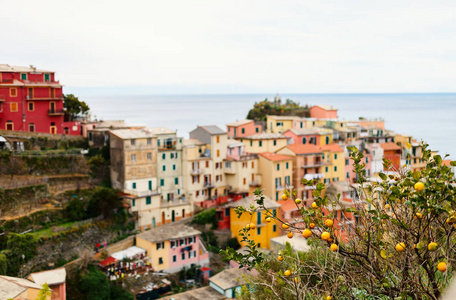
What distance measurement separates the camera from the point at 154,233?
31.2 metres

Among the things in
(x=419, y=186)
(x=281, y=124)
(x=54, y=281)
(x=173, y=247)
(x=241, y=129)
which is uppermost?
(x=419, y=186)

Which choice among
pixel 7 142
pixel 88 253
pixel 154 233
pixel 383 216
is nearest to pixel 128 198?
pixel 154 233

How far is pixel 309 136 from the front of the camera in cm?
4488

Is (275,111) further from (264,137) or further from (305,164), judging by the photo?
(305,164)

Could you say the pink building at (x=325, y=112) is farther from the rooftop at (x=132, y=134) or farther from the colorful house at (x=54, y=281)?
the colorful house at (x=54, y=281)


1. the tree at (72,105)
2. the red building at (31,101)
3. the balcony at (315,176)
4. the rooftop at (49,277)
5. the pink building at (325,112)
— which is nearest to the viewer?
the rooftop at (49,277)

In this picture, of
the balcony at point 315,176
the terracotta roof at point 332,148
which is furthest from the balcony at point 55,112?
the terracotta roof at point 332,148

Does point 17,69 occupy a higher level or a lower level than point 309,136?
higher

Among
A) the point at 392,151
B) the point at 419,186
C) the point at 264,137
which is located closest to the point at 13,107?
the point at 264,137

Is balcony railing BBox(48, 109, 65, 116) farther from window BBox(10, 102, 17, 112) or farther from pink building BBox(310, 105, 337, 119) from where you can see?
pink building BBox(310, 105, 337, 119)

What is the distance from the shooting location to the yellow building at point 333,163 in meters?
42.0

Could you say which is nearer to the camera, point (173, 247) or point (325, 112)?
point (173, 247)

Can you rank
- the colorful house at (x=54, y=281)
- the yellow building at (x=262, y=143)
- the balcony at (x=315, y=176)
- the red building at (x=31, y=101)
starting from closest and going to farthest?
the colorful house at (x=54, y=281) < the red building at (x=31, y=101) < the balcony at (x=315, y=176) < the yellow building at (x=262, y=143)

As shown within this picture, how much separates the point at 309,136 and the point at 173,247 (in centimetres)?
1897
